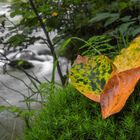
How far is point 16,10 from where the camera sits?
249 cm

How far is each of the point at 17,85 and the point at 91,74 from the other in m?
2.74

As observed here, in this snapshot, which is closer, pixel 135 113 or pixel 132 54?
pixel 135 113

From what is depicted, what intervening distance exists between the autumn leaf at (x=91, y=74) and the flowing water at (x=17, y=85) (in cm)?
58

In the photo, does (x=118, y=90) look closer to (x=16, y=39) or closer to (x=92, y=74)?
(x=92, y=74)

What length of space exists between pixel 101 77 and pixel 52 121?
0.86 feet

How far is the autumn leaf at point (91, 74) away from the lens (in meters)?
1.36

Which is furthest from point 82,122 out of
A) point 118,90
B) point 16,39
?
point 16,39

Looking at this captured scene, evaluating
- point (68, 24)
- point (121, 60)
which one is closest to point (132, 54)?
point (121, 60)

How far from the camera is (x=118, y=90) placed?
1265 millimetres

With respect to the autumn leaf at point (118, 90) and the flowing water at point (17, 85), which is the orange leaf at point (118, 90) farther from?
the flowing water at point (17, 85)

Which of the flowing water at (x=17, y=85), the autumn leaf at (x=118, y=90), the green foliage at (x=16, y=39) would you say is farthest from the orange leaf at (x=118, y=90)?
the green foliage at (x=16, y=39)

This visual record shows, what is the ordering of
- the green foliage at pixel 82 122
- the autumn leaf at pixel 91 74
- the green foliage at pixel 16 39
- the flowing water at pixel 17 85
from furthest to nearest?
the flowing water at pixel 17 85
the green foliage at pixel 16 39
the autumn leaf at pixel 91 74
the green foliage at pixel 82 122

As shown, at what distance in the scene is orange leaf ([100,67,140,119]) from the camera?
1219 mm

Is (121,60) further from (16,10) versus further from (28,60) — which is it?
(28,60)
